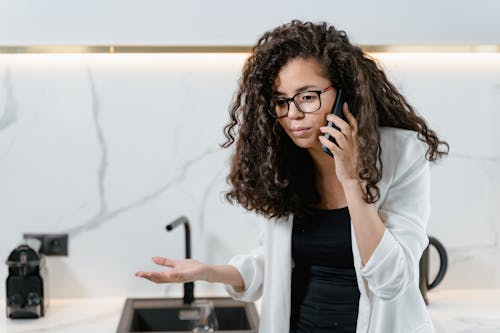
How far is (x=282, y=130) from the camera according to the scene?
5.09 ft

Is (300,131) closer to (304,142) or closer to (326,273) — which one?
(304,142)

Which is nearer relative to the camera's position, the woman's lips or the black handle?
the woman's lips

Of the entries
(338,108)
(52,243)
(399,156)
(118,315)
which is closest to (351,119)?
(338,108)

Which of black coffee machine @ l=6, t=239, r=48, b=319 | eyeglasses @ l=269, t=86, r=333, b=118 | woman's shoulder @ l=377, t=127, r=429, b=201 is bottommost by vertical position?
black coffee machine @ l=6, t=239, r=48, b=319

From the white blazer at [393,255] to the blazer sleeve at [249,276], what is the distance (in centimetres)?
6

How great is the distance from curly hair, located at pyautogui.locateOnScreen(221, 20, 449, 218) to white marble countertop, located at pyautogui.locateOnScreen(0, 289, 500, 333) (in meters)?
0.58

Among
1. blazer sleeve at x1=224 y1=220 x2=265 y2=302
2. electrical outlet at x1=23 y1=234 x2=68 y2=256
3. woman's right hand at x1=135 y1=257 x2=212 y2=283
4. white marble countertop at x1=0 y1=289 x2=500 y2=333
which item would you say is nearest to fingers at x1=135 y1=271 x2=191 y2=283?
woman's right hand at x1=135 y1=257 x2=212 y2=283

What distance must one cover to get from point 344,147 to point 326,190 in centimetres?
21

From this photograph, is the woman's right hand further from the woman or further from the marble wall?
the marble wall

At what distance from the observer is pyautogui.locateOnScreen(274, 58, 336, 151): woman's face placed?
1.42m

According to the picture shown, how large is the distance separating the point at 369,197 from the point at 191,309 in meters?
0.90

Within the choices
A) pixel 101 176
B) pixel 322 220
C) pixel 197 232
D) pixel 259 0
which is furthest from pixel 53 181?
pixel 322 220

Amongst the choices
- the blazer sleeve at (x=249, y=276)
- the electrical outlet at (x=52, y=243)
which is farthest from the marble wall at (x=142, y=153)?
the blazer sleeve at (x=249, y=276)

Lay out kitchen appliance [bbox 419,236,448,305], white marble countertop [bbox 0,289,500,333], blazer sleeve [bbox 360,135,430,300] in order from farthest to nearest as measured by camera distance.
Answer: kitchen appliance [bbox 419,236,448,305]
white marble countertop [bbox 0,289,500,333]
blazer sleeve [bbox 360,135,430,300]
